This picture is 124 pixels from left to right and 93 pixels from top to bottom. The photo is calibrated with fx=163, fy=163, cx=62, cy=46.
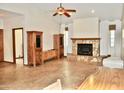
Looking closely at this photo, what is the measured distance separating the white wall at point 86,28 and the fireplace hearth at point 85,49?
1.90 ft

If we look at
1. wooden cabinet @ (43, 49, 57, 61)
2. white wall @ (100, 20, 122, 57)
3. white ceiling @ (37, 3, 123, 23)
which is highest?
white ceiling @ (37, 3, 123, 23)

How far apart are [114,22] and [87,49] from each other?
7.77 ft

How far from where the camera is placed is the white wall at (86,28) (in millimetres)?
9633

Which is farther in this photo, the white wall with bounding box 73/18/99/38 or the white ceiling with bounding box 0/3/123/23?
the white wall with bounding box 73/18/99/38

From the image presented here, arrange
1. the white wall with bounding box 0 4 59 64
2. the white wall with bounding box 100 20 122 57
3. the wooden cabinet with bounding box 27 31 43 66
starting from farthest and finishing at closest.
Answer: the white wall with bounding box 100 20 122 57 → the wooden cabinet with bounding box 27 31 43 66 → the white wall with bounding box 0 4 59 64

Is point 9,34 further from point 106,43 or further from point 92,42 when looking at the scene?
point 106,43

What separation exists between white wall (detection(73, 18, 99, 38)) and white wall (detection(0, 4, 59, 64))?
1.38m

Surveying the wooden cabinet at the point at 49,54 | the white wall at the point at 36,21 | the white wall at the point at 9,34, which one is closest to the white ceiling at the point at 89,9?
the white wall at the point at 36,21

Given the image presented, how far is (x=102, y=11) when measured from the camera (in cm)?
855

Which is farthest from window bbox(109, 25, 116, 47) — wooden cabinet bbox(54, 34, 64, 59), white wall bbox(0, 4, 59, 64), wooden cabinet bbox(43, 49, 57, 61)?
wooden cabinet bbox(43, 49, 57, 61)

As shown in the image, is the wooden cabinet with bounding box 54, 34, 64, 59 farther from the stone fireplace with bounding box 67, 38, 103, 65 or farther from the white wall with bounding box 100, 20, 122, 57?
Answer: the white wall with bounding box 100, 20, 122, 57

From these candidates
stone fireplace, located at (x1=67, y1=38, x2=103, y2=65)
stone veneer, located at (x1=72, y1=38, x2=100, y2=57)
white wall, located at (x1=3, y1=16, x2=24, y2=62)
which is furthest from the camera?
stone veneer, located at (x1=72, y1=38, x2=100, y2=57)

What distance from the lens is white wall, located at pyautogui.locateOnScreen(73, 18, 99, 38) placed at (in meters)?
9.63

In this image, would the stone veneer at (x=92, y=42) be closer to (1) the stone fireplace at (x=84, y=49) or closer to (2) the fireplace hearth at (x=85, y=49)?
(1) the stone fireplace at (x=84, y=49)
